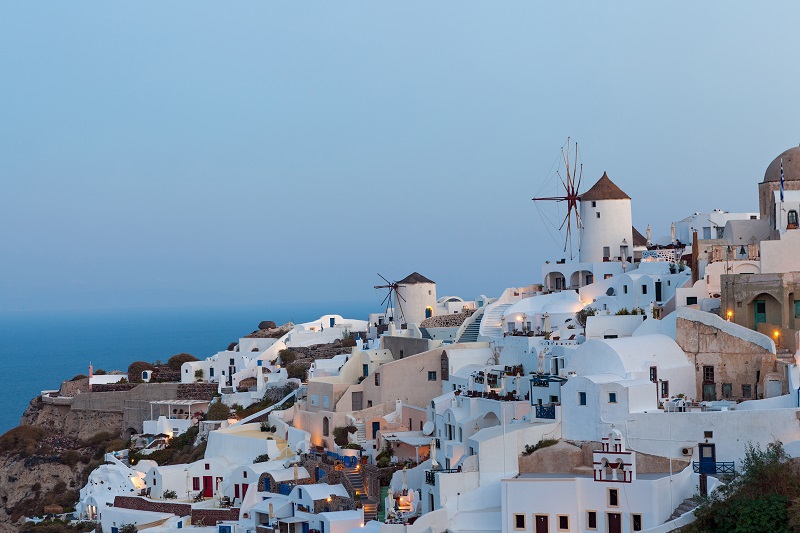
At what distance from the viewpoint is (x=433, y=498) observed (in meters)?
34.2

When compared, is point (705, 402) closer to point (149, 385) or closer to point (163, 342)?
point (149, 385)

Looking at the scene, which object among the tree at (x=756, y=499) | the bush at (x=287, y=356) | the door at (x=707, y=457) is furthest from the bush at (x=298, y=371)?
A: the tree at (x=756, y=499)

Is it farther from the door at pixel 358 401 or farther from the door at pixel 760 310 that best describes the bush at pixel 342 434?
the door at pixel 760 310

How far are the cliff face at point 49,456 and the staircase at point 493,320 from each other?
1957 centimetres

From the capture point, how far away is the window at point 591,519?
101 feet

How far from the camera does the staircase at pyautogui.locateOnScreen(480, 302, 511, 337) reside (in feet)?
153

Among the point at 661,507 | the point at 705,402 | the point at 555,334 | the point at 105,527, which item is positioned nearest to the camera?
the point at 661,507

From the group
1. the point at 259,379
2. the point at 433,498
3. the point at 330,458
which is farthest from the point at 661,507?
the point at 259,379

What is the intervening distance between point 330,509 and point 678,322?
1174 centimetres

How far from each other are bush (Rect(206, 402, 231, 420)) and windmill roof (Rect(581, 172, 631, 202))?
17.8 m

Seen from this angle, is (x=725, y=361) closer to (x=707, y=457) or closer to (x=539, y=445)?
(x=707, y=457)

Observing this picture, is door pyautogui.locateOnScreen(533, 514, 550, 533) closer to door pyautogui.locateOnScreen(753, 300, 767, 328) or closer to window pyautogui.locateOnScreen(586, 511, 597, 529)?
window pyautogui.locateOnScreen(586, 511, 597, 529)

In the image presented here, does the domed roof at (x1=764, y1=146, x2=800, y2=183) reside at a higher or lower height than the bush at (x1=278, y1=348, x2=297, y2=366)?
higher

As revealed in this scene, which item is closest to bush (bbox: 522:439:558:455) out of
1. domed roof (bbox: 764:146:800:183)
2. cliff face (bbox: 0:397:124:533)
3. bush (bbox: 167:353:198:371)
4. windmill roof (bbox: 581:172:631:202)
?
domed roof (bbox: 764:146:800:183)
